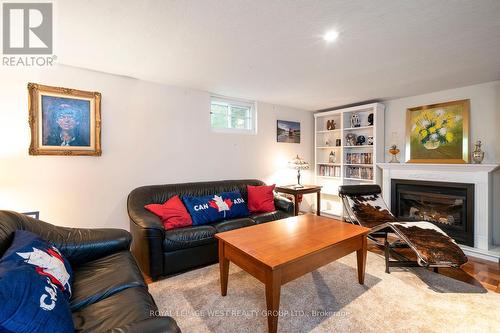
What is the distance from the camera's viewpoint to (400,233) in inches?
96.7

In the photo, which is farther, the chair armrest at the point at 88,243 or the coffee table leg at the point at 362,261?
the coffee table leg at the point at 362,261

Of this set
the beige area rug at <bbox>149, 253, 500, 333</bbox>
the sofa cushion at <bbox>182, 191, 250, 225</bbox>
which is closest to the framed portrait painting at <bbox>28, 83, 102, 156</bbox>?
the sofa cushion at <bbox>182, 191, 250, 225</bbox>

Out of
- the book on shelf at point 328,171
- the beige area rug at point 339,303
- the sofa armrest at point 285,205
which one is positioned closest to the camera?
the beige area rug at point 339,303

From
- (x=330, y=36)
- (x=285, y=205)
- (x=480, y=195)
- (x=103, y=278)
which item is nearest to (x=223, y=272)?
(x=103, y=278)

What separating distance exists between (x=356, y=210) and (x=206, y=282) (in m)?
2.17

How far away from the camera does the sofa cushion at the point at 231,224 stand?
278 centimetres

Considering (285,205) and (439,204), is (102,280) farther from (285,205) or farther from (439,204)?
(439,204)

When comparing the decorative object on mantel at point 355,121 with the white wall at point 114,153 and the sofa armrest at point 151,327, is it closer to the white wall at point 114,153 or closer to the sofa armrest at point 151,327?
the white wall at point 114,153

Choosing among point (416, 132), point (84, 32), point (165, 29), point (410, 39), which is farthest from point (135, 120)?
point (416, 132)

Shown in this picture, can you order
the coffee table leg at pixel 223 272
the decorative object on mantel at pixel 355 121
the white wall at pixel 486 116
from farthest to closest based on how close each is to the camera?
the decorative object on mantel at pixel 355 121 < the white wall at pixel 486 116 < the coffee table leg at pixel 223 272

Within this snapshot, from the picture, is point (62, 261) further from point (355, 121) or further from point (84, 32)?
point (355, 121)

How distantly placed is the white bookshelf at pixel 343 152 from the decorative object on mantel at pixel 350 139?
0.16ft

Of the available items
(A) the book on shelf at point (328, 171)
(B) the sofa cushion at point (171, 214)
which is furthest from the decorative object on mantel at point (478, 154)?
(B) the sofa cushion at point (171, 214)

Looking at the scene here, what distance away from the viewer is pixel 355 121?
457cm
